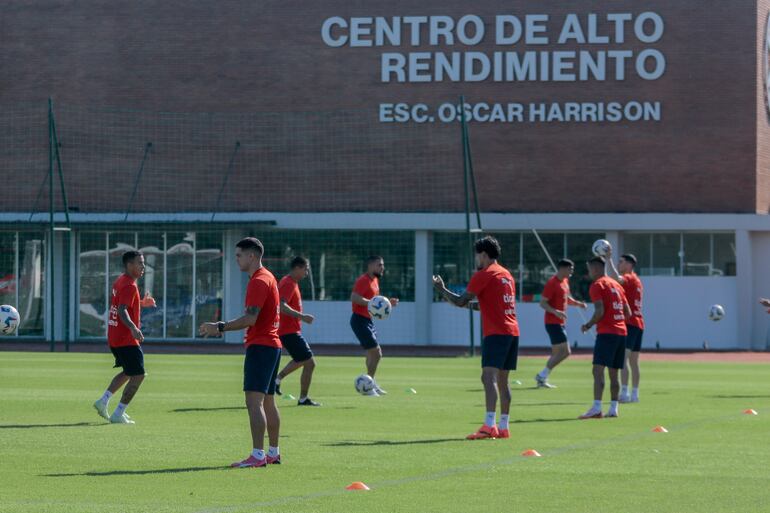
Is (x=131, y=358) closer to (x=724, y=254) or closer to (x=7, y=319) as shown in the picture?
(x=7, y=319)

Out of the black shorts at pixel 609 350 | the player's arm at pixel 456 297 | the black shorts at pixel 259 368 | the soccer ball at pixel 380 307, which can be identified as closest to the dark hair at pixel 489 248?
the player's arm at pixel 456 297

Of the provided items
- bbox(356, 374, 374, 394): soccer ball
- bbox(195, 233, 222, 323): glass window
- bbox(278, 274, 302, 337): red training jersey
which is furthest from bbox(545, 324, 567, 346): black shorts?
bbox(195, 233, 222, 323): glass window

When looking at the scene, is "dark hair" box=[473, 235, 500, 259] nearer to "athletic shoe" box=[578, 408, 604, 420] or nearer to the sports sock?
"athletic shoe" box=[578, 408, 604, 420]

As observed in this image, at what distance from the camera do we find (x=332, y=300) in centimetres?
4172

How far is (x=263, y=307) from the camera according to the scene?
12570mm

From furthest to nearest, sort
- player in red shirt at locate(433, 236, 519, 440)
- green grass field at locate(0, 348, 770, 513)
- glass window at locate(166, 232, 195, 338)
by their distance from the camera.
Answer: glass window at locate(166, 232, 195, 338), player in red shirt at locate(433, 236, 519, 440), green grass field at locate(0, 348, 770, 513)

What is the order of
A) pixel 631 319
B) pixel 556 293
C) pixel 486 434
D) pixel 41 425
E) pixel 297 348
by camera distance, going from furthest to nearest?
pixel 556 293 → pixel 631 319 → pixel 297 348 → pixel 41 425 → pixel 486 434

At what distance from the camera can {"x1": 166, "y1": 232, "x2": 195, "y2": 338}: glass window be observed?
42.4 metres

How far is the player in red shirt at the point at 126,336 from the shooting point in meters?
16.8

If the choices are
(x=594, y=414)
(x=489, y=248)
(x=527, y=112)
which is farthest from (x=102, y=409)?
(x=527, y=112)

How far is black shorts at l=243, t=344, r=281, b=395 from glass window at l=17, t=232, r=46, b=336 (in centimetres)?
3131

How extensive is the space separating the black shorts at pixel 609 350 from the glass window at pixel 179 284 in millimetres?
25437

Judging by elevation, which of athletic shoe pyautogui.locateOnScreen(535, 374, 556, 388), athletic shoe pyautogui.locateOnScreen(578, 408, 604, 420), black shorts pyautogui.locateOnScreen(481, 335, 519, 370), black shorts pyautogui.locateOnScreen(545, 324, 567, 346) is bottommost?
athletic shoe pyautogui.locateOnScreen(535, 374, 556, 388)

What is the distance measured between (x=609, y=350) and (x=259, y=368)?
7.07 meters
